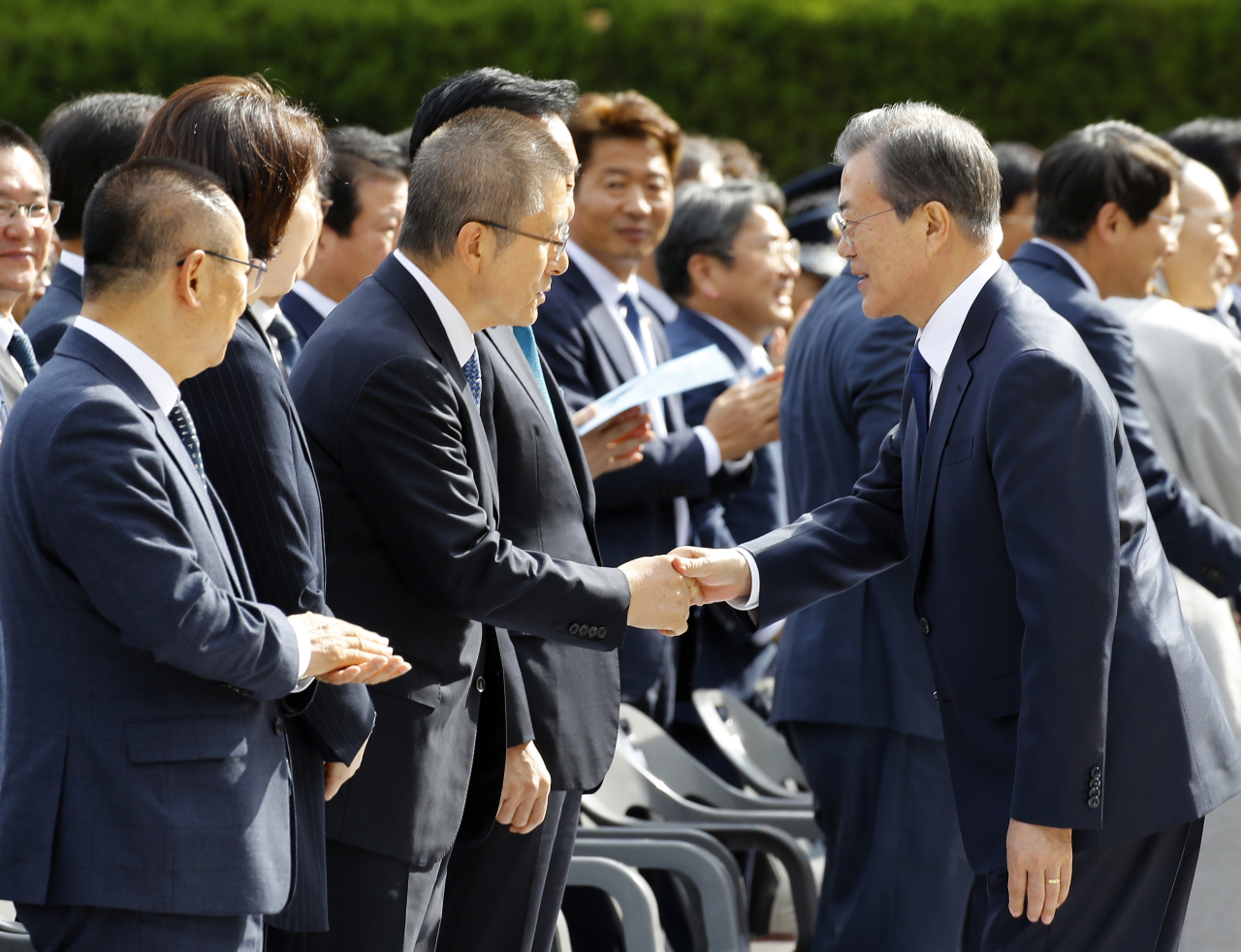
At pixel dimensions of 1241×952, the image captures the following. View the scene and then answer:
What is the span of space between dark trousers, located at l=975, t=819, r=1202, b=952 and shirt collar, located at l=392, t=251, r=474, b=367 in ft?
4.33

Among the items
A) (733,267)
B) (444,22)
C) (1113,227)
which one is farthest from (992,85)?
(1113,227)

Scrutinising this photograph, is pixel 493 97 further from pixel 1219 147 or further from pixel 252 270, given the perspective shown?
pixel 1219 147

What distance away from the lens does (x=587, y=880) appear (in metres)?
3.43

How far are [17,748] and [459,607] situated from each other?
2.55 ft

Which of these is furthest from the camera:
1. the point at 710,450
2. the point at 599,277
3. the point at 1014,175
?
the point at 1014,175

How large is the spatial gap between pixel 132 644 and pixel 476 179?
110cm

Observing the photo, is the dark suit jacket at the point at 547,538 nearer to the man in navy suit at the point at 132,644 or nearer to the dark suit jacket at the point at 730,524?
the man in navy suit at the point at 132,644

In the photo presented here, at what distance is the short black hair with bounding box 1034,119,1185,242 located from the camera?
4254 mm

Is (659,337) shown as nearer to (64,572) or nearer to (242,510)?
(242,510)

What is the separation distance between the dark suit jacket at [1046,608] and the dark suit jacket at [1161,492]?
38.4 inches

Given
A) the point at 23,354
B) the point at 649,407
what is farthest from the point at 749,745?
the point at 23,354

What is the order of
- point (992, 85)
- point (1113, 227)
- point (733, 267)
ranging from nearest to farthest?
1. point (1113, 227)
2. point (733, 267)
3. point (992, 85)

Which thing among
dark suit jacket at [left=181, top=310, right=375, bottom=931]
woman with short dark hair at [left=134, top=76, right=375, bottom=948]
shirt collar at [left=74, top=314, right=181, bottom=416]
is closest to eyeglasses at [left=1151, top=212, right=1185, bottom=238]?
woman with short dark hair at [left=134, top=76, right=375, bottom=948]

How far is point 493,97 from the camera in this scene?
3.06 m
